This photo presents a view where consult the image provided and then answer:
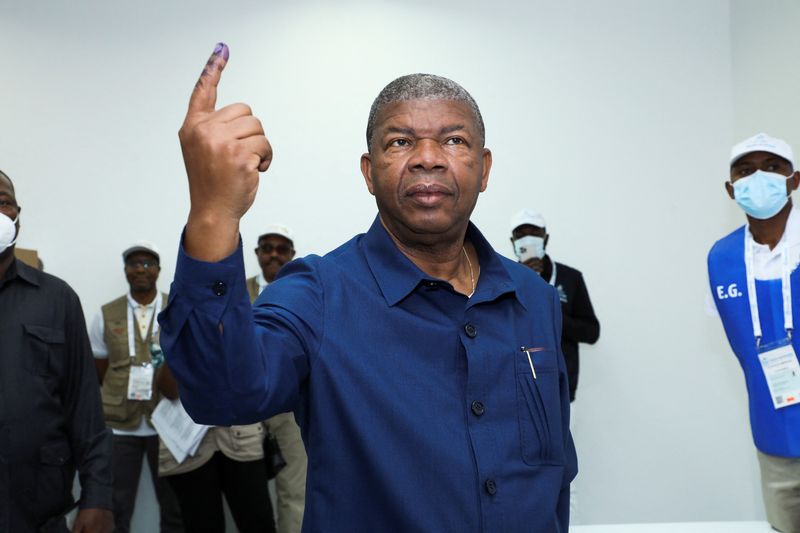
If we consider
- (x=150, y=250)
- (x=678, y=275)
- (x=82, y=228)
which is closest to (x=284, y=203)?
(x=150, y=250)

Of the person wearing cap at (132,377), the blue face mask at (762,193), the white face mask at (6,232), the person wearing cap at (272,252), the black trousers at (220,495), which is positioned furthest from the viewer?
the person wearing cap at (272,252)

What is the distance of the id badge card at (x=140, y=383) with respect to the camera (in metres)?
4.36

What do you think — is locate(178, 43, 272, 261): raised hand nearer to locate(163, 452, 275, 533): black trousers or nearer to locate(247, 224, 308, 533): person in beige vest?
locate(163, 452, 275, 533): black trousers

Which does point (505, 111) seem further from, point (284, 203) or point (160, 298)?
point (160, 298)

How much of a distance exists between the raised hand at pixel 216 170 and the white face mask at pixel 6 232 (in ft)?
6.10

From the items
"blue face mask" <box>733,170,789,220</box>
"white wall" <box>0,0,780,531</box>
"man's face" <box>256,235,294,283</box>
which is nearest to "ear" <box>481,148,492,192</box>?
"blue face mask" <box>733,170,789,220</box>

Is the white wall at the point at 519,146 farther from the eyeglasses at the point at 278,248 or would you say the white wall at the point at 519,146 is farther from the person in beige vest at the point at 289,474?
the person in beige vest at the point at 289,474

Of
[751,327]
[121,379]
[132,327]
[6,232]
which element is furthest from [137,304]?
[751,327]

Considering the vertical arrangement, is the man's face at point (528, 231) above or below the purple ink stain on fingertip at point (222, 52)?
above

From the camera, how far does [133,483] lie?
4.55 metres

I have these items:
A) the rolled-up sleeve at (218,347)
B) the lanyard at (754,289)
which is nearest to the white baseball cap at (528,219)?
the lanyard at (754,289)

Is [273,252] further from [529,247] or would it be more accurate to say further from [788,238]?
[788,238]

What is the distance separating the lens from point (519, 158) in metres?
5.45

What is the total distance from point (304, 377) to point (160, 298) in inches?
153
